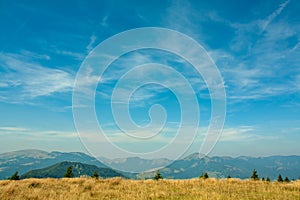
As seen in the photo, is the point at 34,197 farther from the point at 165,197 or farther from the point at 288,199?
the point at 288,199

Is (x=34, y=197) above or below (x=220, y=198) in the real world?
below

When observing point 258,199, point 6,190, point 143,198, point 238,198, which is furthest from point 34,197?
point 258,199

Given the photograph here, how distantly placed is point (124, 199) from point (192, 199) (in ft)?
12.4

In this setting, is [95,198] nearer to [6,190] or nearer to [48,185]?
[6,190]

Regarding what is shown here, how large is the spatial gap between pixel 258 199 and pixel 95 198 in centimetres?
920

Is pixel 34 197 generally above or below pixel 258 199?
below

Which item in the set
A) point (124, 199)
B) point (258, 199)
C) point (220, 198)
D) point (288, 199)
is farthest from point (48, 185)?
point (288, 199)

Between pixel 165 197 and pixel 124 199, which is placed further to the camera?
pixel 165 197

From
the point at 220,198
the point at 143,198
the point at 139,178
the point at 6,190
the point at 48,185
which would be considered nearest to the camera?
the point at 220,198

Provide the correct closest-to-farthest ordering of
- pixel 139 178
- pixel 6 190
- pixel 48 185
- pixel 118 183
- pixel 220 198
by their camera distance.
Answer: pixel 220 198 → pixel 6 190 → pixel 48 185 → pixel 118 183 → pixel 139 178

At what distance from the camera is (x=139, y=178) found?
25938mm

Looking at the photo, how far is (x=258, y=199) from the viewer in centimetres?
1332

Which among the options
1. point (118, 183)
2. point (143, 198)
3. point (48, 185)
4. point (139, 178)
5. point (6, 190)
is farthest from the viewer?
point (139, 178)

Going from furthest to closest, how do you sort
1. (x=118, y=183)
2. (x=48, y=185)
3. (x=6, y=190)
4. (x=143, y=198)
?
(x=118, y=183)
(x=48, y=185)
(x=6, y=190)
(x=143, y=198)
